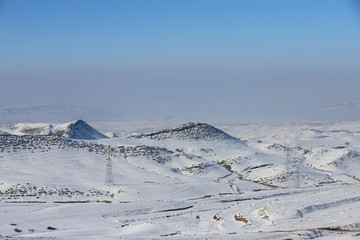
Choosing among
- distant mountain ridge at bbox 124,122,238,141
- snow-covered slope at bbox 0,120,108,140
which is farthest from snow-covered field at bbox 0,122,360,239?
snow-covered slope at bbox 0,120,108,140

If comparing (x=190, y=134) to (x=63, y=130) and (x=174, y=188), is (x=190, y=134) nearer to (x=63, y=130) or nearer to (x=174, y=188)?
(x=63, y=130)

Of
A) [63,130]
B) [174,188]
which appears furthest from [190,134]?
[174,188]

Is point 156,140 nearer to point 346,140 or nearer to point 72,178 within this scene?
point 72,178

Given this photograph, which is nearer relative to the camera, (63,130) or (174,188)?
(174,188)

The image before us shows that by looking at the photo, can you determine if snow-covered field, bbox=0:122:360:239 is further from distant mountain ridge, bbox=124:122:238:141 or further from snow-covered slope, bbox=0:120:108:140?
snow-covered slope, bbox=0:120:108:140

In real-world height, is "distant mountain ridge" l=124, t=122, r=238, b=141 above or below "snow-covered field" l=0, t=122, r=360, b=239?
above

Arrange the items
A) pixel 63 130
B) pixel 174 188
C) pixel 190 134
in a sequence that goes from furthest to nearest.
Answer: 1. pixel 63 130
2. pixel 190 134
3. pixel 174 188

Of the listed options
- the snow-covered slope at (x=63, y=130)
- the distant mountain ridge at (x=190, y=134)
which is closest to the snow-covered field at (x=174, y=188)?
→ the distant mountain ridge at (x=190, y=134)

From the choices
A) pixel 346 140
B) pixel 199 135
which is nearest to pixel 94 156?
pixel 199 135

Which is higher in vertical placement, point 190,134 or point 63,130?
point 63,130
